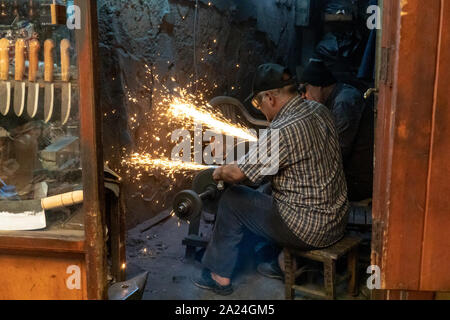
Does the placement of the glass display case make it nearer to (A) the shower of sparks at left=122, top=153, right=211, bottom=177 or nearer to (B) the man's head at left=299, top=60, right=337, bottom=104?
(A) the shower of sparks at left=122, top=153, right=211, bottom=177

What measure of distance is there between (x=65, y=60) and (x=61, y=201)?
75 cm

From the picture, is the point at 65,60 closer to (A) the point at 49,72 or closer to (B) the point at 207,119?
(A) the point at 49,72

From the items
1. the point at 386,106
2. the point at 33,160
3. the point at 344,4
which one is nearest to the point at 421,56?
the point at 386,106

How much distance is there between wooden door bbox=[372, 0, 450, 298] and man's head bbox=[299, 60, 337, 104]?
2.88 meters

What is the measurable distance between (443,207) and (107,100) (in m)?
3.32

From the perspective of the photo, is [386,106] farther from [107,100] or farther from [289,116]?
[107,100]

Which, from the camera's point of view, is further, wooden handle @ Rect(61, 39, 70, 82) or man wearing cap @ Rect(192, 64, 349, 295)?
man wearing cap @ Rect(192, 64, 349, 295)

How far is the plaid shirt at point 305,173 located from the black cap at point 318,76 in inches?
59.0

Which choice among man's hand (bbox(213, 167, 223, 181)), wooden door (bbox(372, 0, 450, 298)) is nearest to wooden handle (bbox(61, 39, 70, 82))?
wooden door (bbox(372, 0, 450, 298))

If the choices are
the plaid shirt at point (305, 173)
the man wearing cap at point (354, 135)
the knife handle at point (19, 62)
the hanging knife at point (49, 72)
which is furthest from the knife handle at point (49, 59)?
the man wearing cap at point (354, 135)

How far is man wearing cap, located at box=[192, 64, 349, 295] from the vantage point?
351cm

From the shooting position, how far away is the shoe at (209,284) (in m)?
3.91

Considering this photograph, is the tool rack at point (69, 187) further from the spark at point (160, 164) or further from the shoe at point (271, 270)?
the spark at point (160, 164)

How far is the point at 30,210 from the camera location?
259 cm
